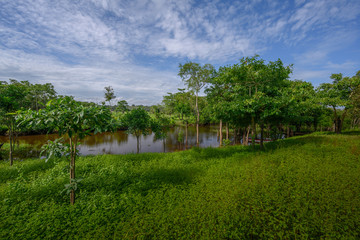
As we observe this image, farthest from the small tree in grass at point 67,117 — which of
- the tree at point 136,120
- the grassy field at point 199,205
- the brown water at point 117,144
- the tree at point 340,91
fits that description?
the tree at point 340,91

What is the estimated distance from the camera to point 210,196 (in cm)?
450

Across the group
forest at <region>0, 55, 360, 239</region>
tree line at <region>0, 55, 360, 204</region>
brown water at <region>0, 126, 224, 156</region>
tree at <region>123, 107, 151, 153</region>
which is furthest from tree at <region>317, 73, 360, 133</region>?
tree at <region>123, 107, 151, 153</region>

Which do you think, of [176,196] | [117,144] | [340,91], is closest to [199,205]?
[176,196]

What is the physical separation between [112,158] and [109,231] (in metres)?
6.75

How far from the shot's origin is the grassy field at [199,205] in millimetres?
3262

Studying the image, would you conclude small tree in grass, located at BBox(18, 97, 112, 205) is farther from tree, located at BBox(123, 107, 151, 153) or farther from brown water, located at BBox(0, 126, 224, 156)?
brown water, located at BBox(0, 126, 224, 156)

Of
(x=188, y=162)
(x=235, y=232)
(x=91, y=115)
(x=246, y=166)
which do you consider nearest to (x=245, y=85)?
(x=246, y=166)

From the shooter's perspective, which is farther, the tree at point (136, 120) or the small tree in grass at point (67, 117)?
the tree at point (136, 120)

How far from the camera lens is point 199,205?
4.08 meters

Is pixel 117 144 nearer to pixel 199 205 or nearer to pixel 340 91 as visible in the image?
pixel 199 205

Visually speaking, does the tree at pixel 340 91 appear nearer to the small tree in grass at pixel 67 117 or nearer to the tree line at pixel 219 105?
the tree line at pixel 219 105

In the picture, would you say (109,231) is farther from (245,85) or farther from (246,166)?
(245,85)

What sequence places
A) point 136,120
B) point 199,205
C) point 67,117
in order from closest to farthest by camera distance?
point 67,117, point 199,205, point 136,120

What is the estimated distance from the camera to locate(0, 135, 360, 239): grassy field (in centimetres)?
326
